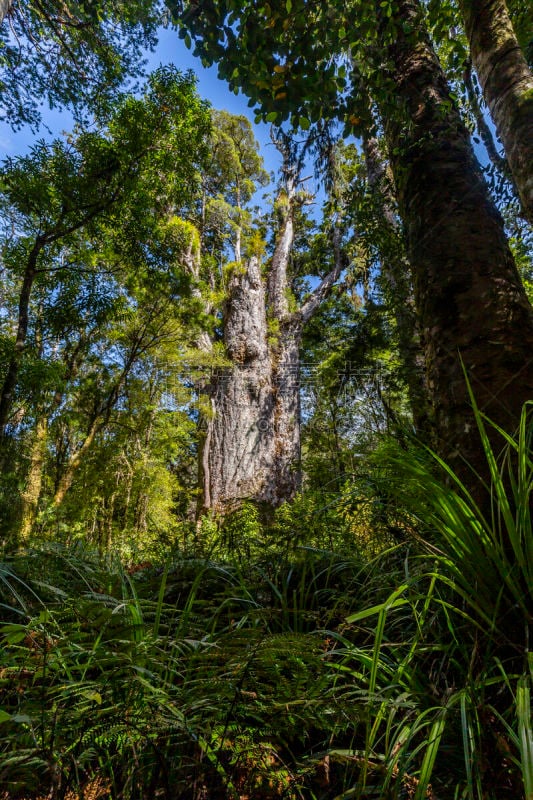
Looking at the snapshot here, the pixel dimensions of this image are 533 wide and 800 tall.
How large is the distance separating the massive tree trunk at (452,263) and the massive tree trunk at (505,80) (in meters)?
0.42

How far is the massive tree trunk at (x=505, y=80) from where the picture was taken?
194cm

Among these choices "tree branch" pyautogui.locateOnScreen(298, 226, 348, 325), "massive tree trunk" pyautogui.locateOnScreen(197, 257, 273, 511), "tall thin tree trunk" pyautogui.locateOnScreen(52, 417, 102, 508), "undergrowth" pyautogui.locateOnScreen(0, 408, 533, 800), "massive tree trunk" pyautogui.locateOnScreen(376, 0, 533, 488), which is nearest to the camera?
"undergrowth" pyautogui.locateOnScreen(0, 408, 533, 800)

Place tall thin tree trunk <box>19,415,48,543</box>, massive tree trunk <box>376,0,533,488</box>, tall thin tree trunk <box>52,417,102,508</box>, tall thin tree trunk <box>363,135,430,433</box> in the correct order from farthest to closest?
tall thin tree trunk <box>19,415,48,543</box>, tall thin tree trunk <box>52,417,102,508</box>, tall thin tree trunk <box>363,135,430,433</box>, massive tree trunk <box>376,0,533,488</box>

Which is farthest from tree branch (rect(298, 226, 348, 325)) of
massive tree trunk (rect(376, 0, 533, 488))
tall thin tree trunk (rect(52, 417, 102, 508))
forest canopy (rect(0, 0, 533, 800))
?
massive tree trunk (rect(376, 0, 533, 488))

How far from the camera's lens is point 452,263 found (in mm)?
1411

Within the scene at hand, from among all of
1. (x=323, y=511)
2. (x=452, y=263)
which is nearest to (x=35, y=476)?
(x=323, y=511)

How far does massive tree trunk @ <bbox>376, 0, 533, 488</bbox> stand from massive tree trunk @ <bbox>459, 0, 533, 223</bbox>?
0.42 m

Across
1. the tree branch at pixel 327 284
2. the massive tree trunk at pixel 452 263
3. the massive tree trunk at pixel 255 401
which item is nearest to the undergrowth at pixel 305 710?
the massive tree trunk at pixel 452 263

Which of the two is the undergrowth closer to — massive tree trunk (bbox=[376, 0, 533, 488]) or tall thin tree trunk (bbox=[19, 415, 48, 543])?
massive tree trunk (bbox=[376, 0, 533, 488])

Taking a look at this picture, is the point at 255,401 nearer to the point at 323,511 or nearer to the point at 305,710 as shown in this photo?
the point at 323,511

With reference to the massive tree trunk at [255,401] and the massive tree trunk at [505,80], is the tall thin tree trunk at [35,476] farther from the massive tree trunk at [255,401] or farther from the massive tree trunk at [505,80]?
the massive tree trunk at [505,80]

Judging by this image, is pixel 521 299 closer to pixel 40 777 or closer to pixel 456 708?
pixel 456 708

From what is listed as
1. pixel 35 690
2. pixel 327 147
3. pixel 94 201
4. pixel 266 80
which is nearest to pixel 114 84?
pixel 94 201

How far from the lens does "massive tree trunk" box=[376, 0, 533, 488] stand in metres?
1.15
